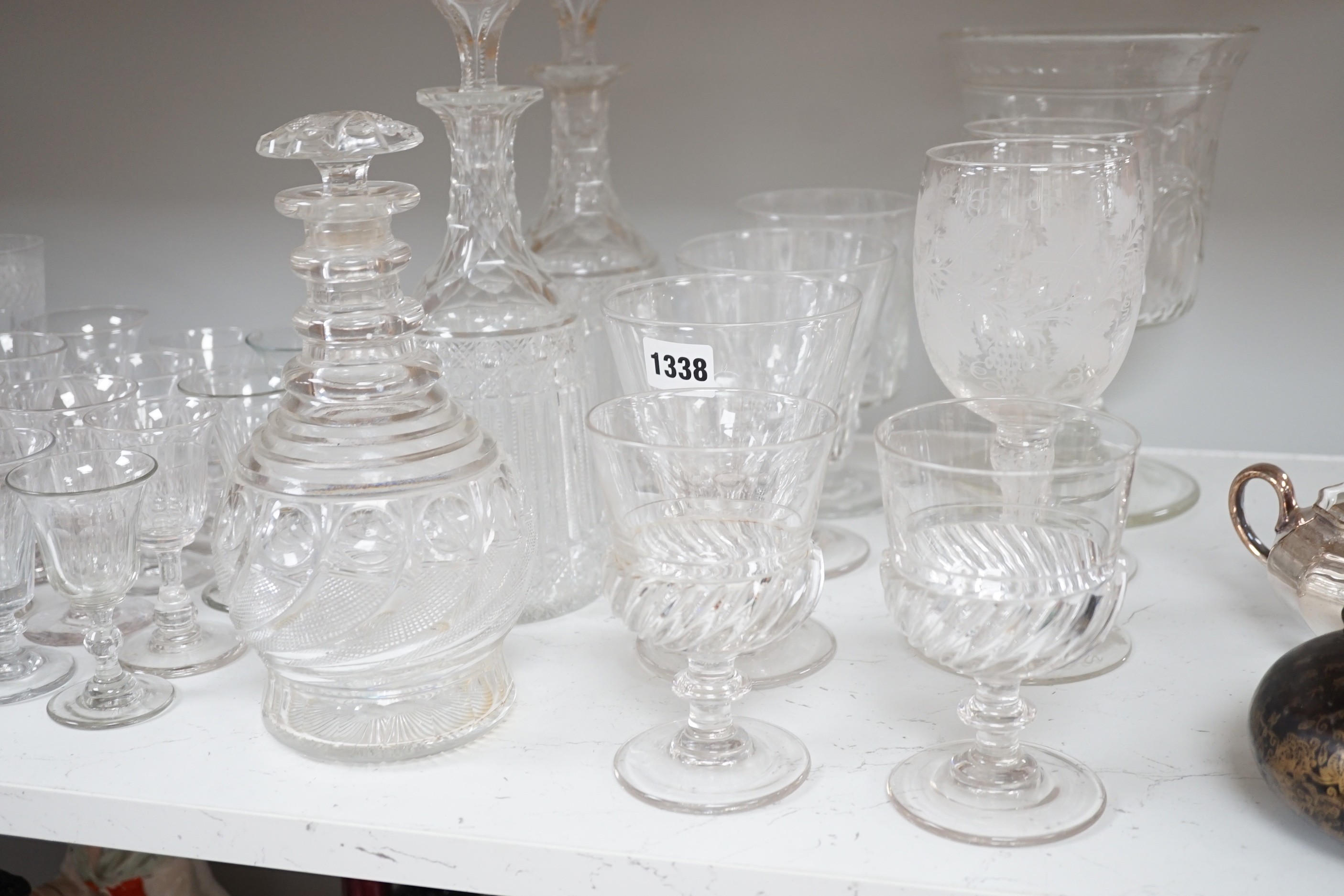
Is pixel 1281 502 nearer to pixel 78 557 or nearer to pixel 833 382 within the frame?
pixel 833 382

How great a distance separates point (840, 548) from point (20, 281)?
75 centimetres

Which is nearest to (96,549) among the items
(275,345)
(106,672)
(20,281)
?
(106,672)

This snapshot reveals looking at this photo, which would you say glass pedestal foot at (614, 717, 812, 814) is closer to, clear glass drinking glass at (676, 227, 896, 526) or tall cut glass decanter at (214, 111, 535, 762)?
tall cut glass decanter at (214, 111, 535, 762)

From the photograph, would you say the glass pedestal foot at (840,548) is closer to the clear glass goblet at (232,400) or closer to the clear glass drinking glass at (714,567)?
the clear glass drinking glass at (714,567)

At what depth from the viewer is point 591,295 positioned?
101 cm

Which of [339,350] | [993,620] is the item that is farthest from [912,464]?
[339,350]

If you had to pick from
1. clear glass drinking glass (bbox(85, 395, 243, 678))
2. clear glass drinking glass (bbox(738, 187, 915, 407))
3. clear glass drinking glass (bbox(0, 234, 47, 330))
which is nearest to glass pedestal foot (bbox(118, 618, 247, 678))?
clear glass drinking glass (bbox(85, 395, 243, 678))

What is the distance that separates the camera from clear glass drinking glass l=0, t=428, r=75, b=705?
0.83 metres

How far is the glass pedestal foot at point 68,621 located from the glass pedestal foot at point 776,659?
37 centimetres

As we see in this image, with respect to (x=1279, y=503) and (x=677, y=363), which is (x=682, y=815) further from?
(x=1279, y=503)

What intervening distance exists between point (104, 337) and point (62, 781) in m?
0.47

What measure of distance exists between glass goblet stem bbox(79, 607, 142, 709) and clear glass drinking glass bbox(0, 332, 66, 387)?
25cm

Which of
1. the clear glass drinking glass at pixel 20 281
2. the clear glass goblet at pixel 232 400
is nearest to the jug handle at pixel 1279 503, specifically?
the clear glass goblet at pixel 232 400

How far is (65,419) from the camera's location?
2.92ft
